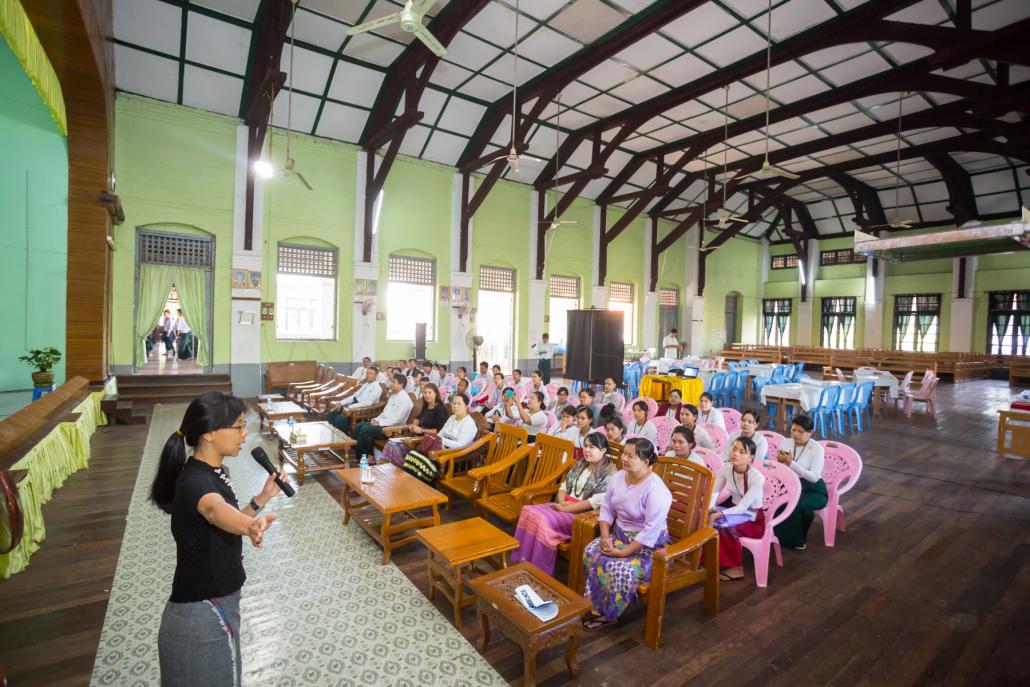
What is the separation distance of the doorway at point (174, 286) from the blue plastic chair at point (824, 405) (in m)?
11.0

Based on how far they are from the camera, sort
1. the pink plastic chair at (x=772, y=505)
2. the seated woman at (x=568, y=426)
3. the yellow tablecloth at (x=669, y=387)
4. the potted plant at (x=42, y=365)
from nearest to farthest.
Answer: the pink plastic chair at (x=772, y=505) < the seated woman at (x=568, y=426) < the potted plant at (x=42, y=365) < the yellow tablecloth at (x=669, y=387)

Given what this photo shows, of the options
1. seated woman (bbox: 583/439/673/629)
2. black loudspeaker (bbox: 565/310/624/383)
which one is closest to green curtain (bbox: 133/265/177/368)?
black loudspeaker (bbox: 565/310/624/383)

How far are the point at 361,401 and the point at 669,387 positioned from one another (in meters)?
4.78

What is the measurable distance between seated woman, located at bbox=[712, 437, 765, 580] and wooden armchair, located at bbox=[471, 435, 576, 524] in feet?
3.65

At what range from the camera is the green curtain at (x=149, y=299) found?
948 centimetres

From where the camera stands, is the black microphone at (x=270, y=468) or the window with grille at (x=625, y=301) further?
the window with grille at (x=625, y=301)

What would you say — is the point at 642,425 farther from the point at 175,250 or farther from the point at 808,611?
the point at 175,250

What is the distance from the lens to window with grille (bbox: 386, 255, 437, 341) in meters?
12.3

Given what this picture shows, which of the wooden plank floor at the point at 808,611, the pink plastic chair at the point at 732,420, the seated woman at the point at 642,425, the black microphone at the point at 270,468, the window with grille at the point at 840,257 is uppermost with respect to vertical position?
the window with grille at the point at 840,257

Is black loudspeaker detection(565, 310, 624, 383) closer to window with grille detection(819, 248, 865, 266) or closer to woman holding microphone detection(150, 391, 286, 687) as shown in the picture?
woman holding microphone detection(150, 391, 286, 687)

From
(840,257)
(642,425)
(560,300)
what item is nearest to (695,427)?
(642,425)

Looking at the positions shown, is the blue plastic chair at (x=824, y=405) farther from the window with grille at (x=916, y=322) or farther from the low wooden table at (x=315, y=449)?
the window with grille at (x=916, y=322)

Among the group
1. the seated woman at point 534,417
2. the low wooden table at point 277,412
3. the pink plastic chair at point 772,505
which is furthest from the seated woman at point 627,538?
the low wooden table at point 277,412

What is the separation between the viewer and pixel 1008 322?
16234 mm
